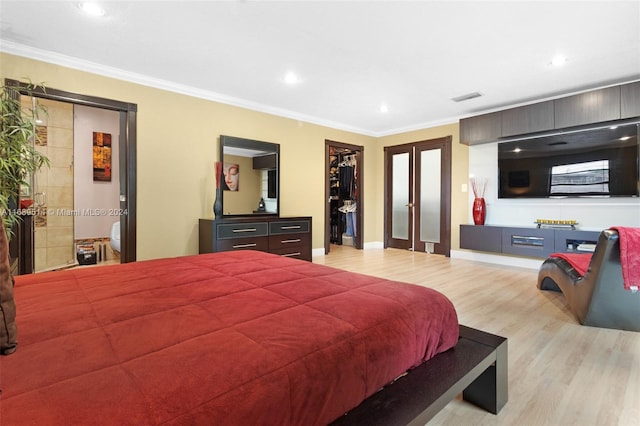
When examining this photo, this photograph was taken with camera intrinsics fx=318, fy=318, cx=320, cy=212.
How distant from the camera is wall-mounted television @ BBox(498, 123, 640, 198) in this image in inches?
152

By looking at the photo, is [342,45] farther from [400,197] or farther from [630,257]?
[400,197]

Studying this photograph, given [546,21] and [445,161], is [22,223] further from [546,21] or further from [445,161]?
[445,161]

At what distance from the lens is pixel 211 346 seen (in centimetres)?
84

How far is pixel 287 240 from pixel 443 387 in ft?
11.9

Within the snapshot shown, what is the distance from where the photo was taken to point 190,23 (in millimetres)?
2703

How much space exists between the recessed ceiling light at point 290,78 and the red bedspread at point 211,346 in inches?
113

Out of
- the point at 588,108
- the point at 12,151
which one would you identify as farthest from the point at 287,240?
the point at 588,108

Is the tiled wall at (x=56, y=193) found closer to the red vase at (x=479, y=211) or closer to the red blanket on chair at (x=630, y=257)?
the red vase at (x=479, y=211)

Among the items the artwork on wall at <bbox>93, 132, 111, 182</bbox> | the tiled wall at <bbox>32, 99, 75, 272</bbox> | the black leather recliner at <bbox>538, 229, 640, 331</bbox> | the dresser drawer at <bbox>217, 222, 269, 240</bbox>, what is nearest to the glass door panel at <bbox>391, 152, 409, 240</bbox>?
the dresser drawer at <bbox>217, 222, 269, 240</bbox>

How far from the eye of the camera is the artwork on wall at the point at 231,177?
4538mm

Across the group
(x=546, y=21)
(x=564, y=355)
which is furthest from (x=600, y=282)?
(x=546, y=21)

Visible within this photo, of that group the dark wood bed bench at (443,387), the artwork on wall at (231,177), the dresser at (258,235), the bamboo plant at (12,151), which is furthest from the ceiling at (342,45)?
the dark wood bed bench at (443,387)

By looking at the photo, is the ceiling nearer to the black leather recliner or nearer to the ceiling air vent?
the ceiling air vent

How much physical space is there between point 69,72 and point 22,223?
1633 mm
